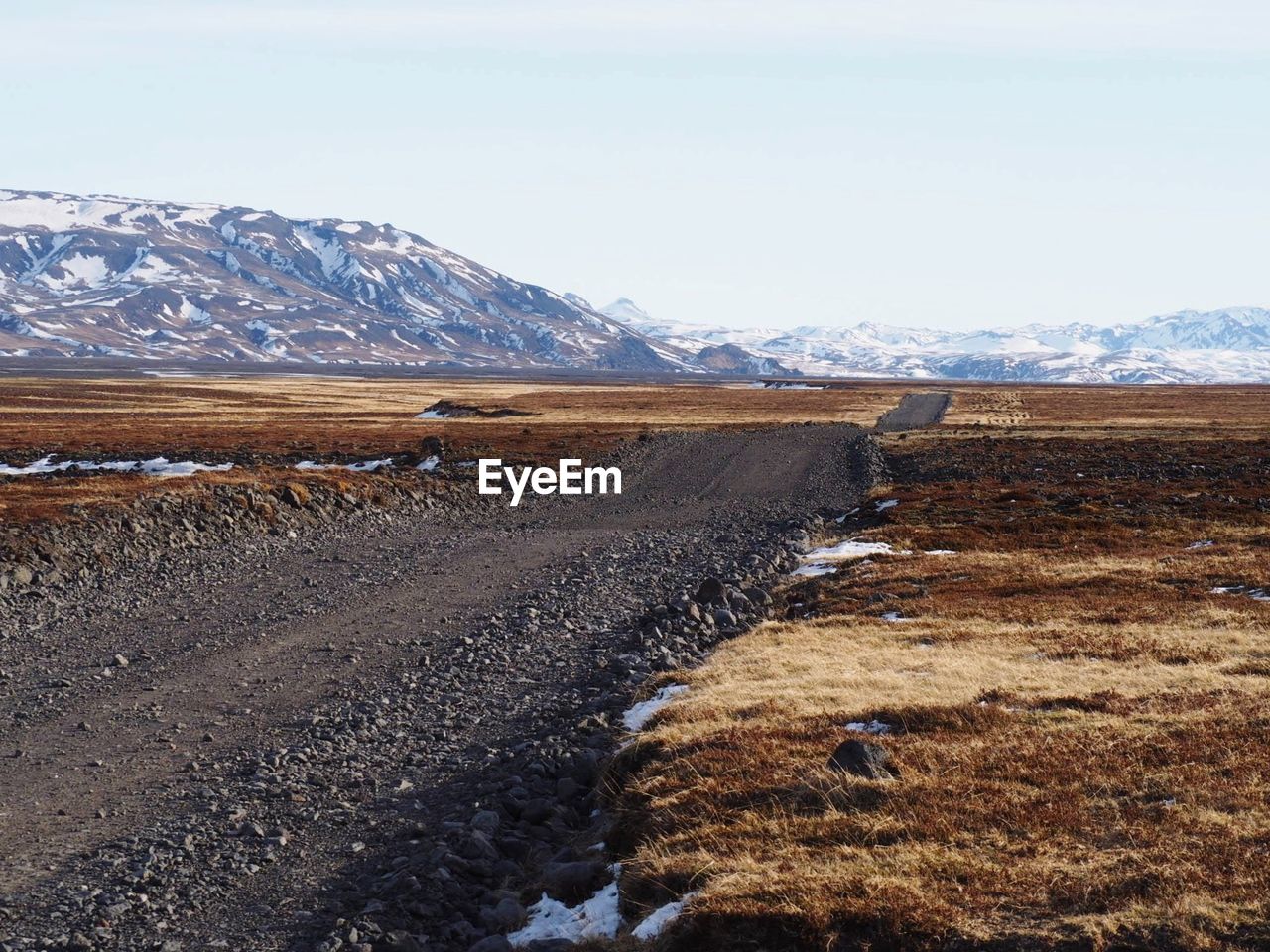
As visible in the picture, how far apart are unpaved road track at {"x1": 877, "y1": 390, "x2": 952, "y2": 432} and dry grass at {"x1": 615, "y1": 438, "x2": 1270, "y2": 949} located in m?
72.9

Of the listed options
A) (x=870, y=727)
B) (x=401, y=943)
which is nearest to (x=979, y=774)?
(x=870, y=727)

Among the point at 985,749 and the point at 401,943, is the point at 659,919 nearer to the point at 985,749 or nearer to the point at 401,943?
the point at 401,943

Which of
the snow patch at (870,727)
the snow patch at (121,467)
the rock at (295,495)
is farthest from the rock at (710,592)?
the snow patch at (121,467)

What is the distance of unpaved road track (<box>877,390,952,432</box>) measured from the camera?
102 metres

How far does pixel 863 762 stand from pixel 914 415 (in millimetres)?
113036

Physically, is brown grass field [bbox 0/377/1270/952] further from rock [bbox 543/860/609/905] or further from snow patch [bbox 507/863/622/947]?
rock [bbox 543/860/609/905]

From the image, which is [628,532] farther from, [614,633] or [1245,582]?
[1245,582]

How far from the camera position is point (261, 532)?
37406 mm

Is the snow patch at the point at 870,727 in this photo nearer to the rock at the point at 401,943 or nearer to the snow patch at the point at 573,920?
the snow patch at the point at 573,920

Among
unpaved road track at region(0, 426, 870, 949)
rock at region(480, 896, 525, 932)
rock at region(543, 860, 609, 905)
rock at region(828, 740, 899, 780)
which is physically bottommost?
unpaved road track at region(0, 426, 870, 949)

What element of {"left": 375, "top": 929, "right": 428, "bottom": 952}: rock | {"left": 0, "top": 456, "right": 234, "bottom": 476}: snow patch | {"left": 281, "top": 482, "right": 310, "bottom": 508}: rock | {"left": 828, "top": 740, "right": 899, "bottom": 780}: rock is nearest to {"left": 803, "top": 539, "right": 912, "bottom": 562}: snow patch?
{"left": 281, "top": 482, "right": 310, "bottom": 508}: rock

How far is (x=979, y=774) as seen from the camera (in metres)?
13.3

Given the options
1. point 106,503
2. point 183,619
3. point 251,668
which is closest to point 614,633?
point 251,668

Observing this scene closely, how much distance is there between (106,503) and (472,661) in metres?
18.6
